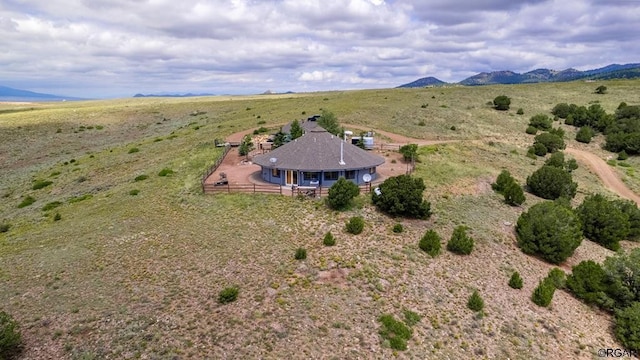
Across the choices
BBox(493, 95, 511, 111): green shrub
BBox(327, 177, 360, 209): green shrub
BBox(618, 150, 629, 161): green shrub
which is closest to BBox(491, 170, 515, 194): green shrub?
BBox(327, 177, 360, 209): green shrub

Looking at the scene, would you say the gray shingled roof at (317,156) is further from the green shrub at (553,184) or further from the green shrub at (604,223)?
the green shrub at (604,223)

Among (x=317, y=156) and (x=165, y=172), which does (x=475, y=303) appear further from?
(x=165, y=172)

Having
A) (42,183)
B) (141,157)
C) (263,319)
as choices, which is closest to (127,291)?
(263,319)

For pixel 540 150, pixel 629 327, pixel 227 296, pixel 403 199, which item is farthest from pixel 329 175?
pixel 540 150

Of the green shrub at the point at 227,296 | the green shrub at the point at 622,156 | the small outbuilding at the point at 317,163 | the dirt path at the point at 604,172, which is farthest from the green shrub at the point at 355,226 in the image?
the green shrub at the point at 622,156

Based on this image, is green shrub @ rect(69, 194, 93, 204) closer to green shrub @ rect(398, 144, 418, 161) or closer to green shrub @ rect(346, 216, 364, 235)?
green shrub @ rect(346, 216, 364, 235)

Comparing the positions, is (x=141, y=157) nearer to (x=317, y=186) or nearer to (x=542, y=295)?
(x=317, y=186)

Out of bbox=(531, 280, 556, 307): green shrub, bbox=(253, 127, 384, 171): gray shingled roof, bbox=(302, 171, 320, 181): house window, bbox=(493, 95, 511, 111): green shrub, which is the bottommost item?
bbox=(531, 280, 556, 307): green shrub
